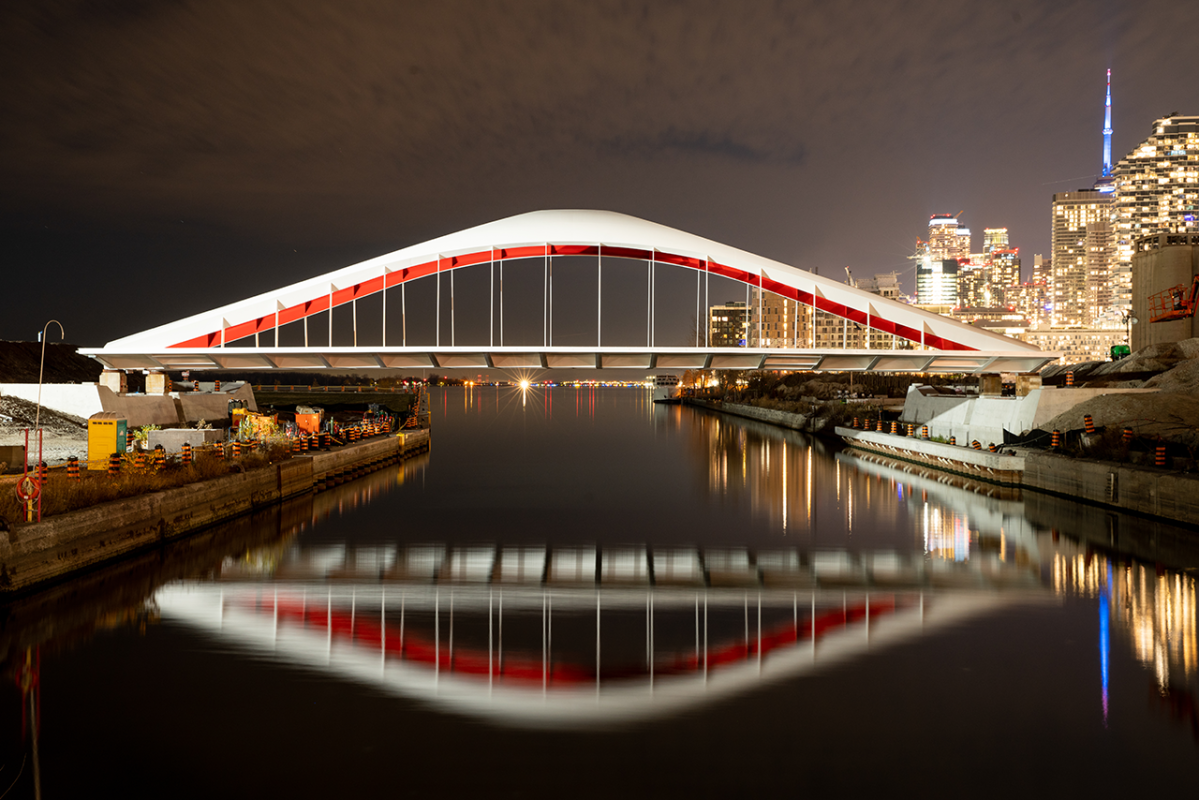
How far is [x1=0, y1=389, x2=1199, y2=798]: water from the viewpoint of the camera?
756 cm

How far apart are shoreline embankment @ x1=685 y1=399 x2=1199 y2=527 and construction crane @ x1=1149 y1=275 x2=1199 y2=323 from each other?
1176 inches

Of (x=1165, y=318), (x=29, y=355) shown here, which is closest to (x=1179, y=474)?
(x=1165, y=318)

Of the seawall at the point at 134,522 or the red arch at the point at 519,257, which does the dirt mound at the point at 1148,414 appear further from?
the seawall at the point at 134,522

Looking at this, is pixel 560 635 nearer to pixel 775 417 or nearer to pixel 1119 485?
pixel 1119 485

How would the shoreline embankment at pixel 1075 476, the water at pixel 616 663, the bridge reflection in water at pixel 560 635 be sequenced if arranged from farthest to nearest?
the shoreline embankment at pixel 1075 476
the bridge reflection in water at pixel 560 635
the water at pixel 616 663

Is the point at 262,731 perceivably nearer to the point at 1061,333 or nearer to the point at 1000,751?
the point at 1000,751

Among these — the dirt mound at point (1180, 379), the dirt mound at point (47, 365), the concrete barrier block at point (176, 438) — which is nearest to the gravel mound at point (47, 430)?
the concrete barrier block at point (176, 438)

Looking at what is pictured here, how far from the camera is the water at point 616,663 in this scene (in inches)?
298

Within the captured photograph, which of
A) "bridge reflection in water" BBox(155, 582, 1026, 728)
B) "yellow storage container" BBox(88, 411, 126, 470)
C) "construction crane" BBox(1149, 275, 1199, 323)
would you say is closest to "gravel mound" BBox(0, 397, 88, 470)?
"yellow storage container" BBox(88, 411, 126, 470)

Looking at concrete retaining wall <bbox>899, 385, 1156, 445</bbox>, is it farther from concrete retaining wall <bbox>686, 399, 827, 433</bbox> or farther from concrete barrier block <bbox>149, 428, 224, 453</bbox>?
concrete barrier block <bbox>149, 428, 224, 453</bbox>

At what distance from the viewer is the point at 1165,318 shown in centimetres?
5338

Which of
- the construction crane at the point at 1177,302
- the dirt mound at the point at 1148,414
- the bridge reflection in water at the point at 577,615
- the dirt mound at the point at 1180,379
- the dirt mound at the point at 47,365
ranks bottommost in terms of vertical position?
the bridge reflection in water at the point at 577,615

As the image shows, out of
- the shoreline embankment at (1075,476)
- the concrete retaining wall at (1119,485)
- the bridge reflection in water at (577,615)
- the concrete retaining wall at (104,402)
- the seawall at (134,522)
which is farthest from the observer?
the concrete retaining wall at (104,402)

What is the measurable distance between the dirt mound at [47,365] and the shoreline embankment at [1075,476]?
5472 cm
